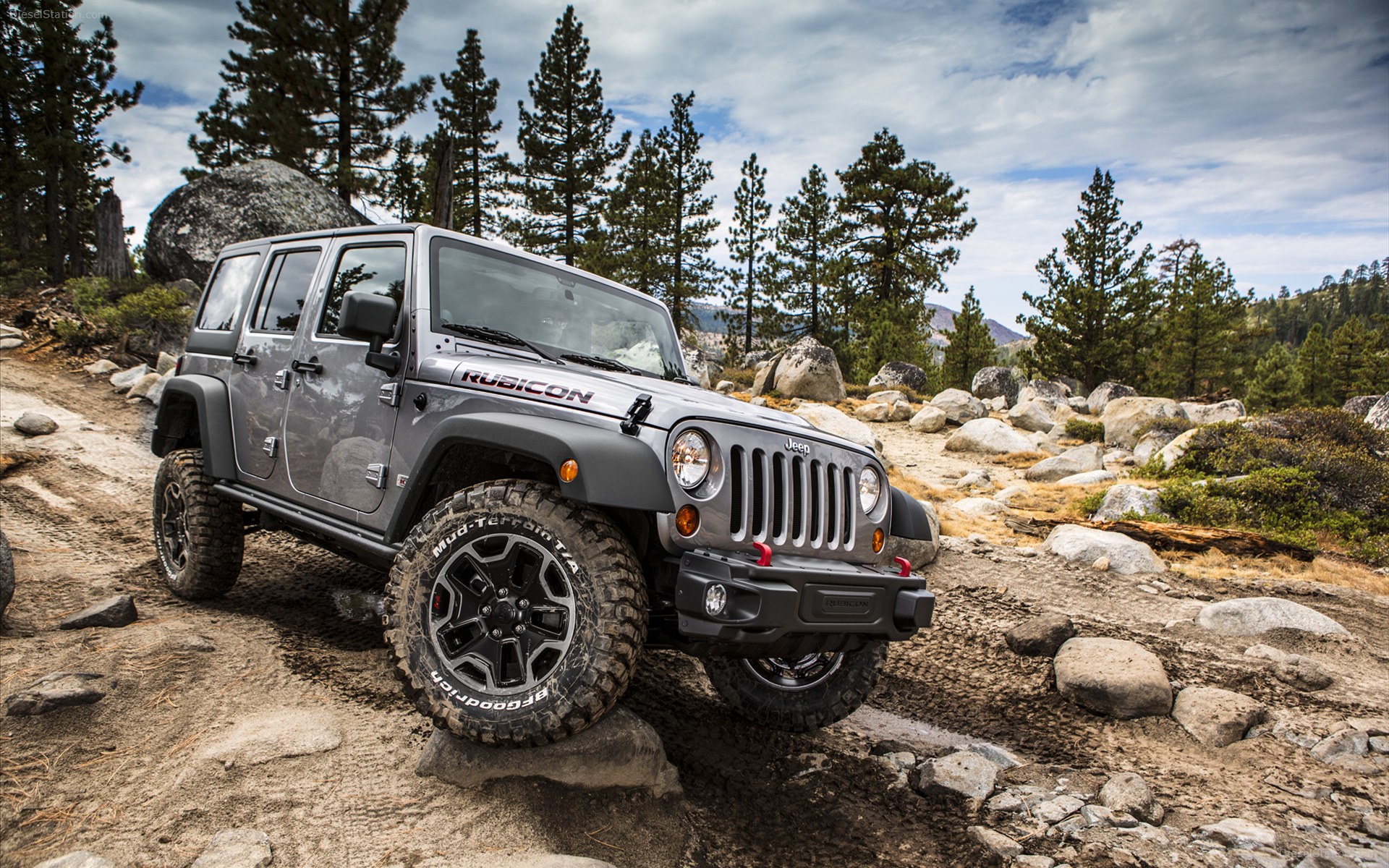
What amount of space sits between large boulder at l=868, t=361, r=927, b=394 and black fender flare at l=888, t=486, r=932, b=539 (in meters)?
22.4

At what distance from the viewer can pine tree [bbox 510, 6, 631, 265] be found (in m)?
29.2

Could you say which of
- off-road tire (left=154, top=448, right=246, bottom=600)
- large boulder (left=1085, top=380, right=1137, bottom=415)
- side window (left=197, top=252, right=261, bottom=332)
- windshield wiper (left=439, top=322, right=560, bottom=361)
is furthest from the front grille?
large boulder (left=1085, top=380, right=1137, bottom=415)

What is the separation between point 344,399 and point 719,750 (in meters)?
2.57

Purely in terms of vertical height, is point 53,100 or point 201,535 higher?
point 53,100

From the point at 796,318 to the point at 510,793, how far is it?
36.7 m

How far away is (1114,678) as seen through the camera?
14.9ft

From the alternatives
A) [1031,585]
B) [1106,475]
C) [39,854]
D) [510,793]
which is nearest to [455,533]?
[510,793]

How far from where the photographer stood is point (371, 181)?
2039cm

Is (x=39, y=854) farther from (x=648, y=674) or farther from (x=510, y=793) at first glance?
(x=648, y=674)

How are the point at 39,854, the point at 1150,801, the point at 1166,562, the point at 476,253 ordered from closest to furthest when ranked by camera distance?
the point at 39,854
the point at 1150,801
the point at 476,253
the point at 1166,562

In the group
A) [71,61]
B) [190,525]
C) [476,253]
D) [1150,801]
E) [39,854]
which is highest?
[71,61]

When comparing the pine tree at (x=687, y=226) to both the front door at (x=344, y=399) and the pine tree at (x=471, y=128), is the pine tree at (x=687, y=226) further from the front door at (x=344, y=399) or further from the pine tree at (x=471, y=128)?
the front door at (x=344, y=399)

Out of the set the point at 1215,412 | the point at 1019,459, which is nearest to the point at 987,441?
the point at 1019,459

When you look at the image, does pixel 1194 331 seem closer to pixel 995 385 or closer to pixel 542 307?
pixel 995 385
